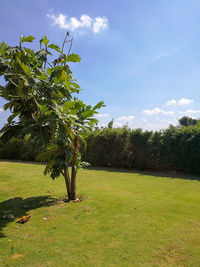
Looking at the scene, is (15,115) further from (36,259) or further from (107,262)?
(107,262)

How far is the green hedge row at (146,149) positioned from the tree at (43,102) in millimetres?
10167

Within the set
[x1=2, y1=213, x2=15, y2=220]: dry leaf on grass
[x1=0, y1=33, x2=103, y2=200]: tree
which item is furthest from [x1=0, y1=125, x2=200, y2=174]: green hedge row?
[x1=2, y1=213, x2=15, y2=220]: dry leaf on grass

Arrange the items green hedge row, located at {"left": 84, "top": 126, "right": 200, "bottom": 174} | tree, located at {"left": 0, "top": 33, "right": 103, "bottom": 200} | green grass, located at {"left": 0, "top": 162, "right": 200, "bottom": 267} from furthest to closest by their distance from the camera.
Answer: green hedge row, located at {"left": 84, "top": 126, "right": 200, "bottom": 174}, tree, located at {"left": 0, "top": 33, "right": 103, "bottom": 200}, green grass, located at {"left": 0, "top": 162, "right": 200, "bottom": 267}

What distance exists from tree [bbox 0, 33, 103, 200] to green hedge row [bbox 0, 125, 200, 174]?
33.4 feet

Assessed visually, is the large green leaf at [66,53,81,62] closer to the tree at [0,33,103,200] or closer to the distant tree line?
the tree at [0,33,103,200]

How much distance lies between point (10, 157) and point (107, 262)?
68.1 feet

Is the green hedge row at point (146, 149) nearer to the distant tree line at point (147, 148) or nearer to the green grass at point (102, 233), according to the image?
the distant tree line at point (147, 148)

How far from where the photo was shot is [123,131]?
16250 millimetres

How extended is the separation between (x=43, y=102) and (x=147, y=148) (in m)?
12.0

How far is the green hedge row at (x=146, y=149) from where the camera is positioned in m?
13.0

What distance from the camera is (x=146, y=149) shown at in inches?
592

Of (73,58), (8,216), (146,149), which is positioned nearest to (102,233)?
(8,216)

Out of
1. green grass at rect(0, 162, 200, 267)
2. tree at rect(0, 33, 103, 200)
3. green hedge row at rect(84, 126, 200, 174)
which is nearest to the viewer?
green grass at rect(0, 162, 200, 267)

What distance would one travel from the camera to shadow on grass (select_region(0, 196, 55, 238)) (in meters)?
4.75
